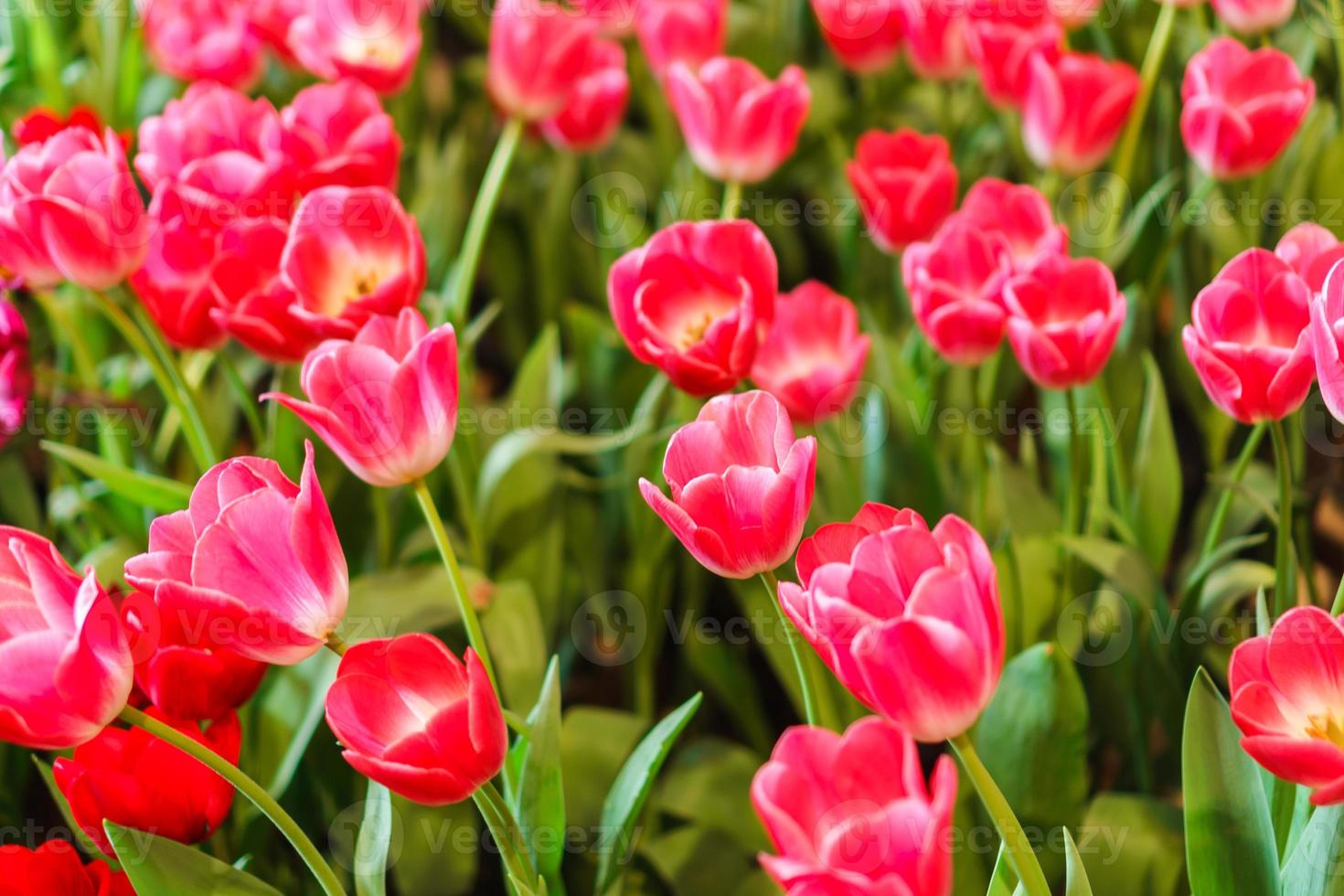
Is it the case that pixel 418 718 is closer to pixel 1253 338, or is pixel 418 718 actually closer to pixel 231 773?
pixel 231 773

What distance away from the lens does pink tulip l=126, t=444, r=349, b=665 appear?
0.41m

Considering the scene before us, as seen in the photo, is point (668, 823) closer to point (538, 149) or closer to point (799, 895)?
point (799, 895)

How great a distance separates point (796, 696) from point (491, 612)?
0.19 m

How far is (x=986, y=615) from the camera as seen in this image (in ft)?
1.18

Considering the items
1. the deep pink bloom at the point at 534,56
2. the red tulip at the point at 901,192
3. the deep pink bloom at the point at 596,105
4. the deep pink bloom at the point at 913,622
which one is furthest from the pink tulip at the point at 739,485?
the deep pink bloom at the point at 596,105

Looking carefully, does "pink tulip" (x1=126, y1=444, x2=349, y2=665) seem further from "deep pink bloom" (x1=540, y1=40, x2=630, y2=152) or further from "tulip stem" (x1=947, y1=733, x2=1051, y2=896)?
"deep pink bloom" (x1=540, y1=40, x2=630, y2=152)

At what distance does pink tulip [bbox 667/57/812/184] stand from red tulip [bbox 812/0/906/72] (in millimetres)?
238

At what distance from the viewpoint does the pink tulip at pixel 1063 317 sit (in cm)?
57

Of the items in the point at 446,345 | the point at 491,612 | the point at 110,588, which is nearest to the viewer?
the point at 446,345

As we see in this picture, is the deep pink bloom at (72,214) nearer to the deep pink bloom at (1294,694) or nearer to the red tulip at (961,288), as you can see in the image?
the red tulip at (961,288)

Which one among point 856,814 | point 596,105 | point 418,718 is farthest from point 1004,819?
point 596,105

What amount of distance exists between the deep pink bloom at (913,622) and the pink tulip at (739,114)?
47 centimetres

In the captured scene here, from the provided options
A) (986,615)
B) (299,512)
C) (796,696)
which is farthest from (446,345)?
(796,696)

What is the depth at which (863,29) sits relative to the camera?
3.43 feet
